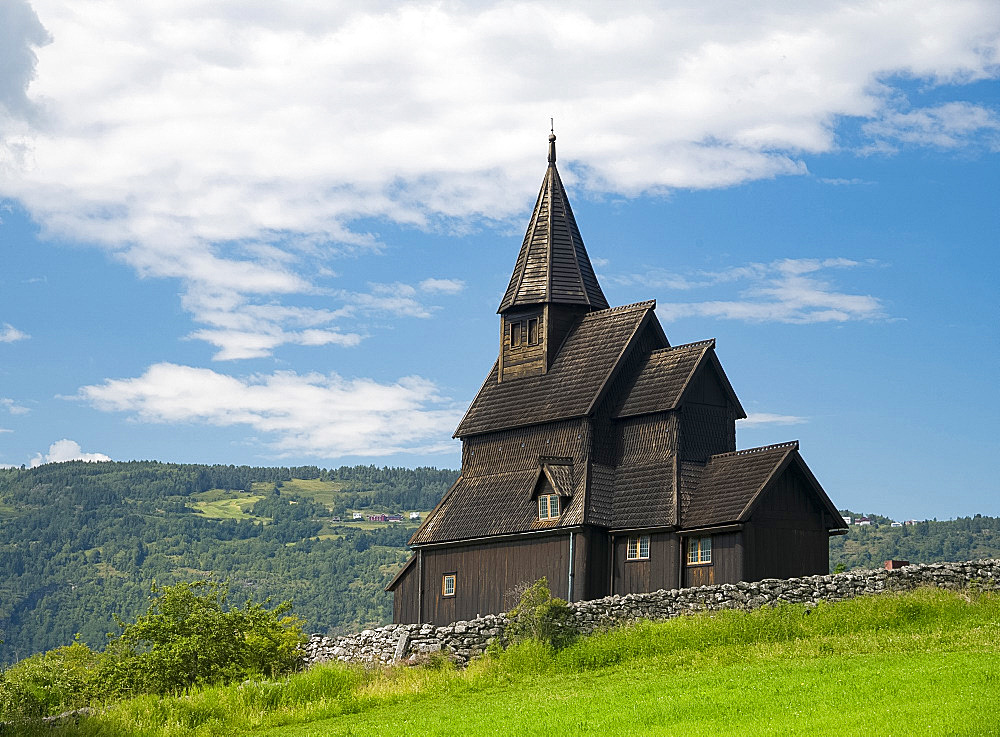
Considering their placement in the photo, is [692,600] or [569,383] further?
[569,383]

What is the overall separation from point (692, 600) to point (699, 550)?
4.23 metres

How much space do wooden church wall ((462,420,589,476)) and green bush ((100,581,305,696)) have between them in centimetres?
1166

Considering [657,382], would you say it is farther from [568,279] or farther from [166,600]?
[166,600]

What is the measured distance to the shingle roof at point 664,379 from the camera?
4859 centimetres

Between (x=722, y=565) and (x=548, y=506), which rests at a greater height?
(x=548, y=506)

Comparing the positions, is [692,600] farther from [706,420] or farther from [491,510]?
[491,510]

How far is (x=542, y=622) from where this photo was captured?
136ft

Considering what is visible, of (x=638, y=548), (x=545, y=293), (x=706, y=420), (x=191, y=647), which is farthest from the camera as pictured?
(x=545, y=293)

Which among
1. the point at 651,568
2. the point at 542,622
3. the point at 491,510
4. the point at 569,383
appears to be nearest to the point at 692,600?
the point at 542,622

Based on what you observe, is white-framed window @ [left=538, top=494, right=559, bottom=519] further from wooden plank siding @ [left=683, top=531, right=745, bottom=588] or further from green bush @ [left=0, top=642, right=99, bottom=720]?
green bush @ [left=0, top=642, right=99, bottom=720]

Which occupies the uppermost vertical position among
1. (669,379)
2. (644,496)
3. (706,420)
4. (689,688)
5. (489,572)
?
(669,379)

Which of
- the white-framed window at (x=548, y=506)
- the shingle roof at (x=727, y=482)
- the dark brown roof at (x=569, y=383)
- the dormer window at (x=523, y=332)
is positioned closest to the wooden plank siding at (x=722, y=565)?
the shingle roof at (x=727, y=482)

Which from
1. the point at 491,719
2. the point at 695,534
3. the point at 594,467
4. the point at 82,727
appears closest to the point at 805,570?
the point at 695,534

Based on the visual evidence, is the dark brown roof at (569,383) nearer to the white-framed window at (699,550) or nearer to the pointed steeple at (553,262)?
the pointed steeple at (553,262)
